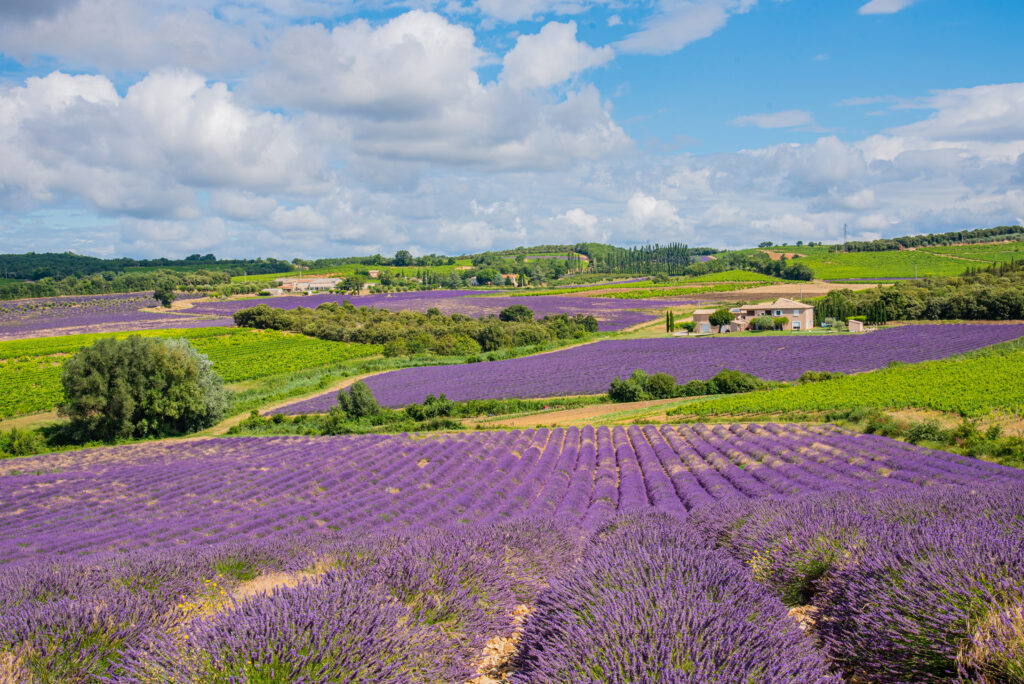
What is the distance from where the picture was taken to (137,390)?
103ft

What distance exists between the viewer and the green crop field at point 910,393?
21.0 meters

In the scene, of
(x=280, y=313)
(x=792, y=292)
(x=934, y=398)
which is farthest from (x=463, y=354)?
(x=792, y=292)

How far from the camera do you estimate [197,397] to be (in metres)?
32.6

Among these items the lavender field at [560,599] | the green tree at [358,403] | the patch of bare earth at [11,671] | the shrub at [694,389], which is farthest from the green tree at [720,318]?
the patch of bare earth at [11,671]

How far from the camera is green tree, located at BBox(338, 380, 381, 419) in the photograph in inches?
1284

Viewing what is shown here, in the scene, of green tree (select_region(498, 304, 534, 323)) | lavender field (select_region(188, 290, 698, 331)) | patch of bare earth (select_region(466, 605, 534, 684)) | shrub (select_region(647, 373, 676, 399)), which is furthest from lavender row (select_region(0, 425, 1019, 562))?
lavender field (select_region(188, 290, 698, 331))

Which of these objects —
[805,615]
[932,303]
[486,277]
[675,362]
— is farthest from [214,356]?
[486,277]

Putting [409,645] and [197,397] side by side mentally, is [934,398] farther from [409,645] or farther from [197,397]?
[197,397]

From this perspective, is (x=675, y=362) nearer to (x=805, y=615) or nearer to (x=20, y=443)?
(x=20, y=443)

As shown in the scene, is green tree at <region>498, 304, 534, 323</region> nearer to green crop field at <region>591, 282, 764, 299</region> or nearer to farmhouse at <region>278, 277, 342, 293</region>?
green crop field at <region>591, 282, 764, 299</region>

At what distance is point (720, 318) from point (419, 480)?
52.1 m

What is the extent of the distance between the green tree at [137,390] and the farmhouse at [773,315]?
153 ft

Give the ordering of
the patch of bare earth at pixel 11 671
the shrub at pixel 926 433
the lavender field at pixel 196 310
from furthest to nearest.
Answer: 1. the lavender field at pixel 196 310
2. the shrub at pixel 926 433
3. the patch of bare earth at pixel 11 671

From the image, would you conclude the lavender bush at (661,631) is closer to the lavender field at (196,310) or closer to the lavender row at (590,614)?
the lavender row at (590,614)
